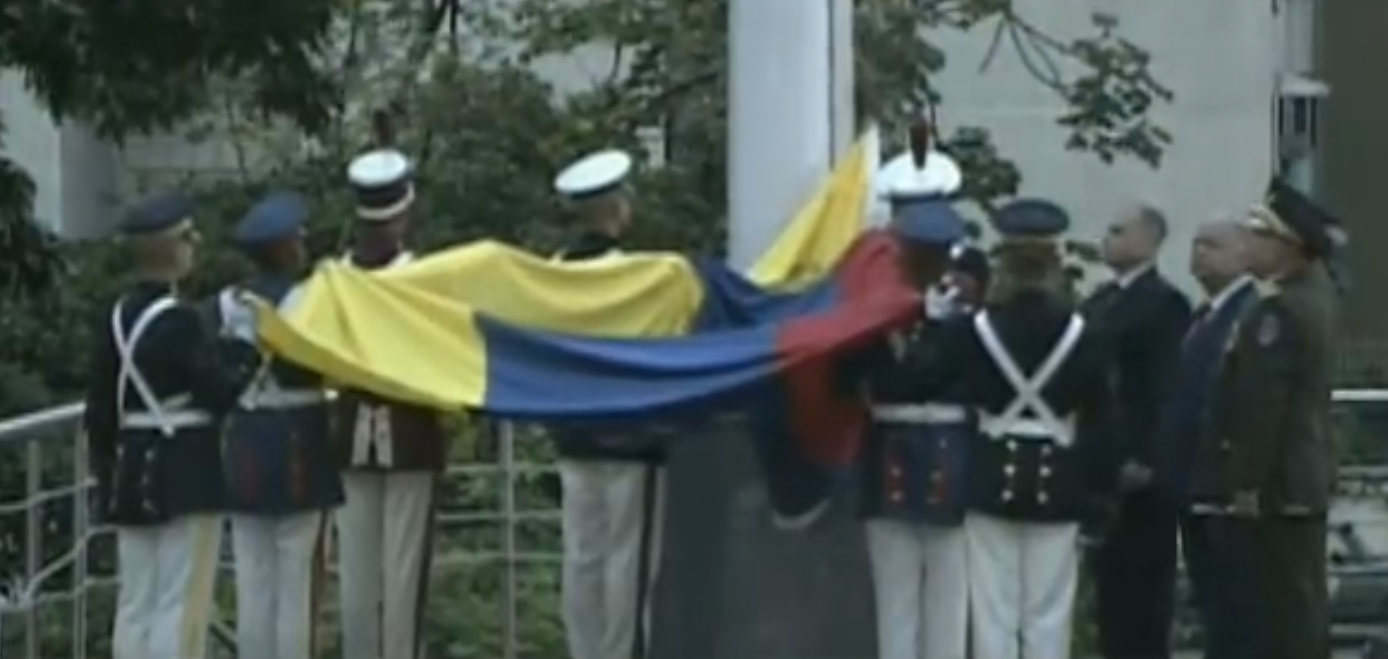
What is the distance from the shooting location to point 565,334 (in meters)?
11.9

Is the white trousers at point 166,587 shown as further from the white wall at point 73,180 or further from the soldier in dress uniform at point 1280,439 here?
the white wall at point 73,180

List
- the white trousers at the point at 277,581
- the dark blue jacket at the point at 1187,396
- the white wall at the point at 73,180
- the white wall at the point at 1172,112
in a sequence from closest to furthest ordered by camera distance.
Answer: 1. the white trousers at the point at 277,581
2. the dark blue jacket at the point at 1187,396
3. the white wall at the point at 73,180
4. the white wall at the point at 1172,112

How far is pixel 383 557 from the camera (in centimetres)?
1224

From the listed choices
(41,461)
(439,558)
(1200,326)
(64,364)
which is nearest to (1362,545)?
(1200,326)

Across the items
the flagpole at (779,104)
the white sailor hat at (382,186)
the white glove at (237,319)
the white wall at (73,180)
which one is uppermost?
the white wall at (73,180)

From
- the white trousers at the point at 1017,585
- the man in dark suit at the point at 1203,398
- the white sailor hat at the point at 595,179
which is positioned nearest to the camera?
the white trousers at the point at 1017,585

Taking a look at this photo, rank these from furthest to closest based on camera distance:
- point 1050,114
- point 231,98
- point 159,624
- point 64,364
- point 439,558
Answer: point 1050,114 < point 64,364 < point 231,98 < point 439,558 < point 159,624

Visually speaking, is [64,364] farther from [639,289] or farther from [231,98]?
[639,289]

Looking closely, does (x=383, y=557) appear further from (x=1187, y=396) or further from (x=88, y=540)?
(x=1187, y=396)

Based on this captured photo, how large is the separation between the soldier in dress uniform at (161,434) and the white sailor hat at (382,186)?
26.5 inches

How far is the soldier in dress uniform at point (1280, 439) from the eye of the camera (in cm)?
1195

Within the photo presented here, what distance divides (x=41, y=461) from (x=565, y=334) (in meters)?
2.62

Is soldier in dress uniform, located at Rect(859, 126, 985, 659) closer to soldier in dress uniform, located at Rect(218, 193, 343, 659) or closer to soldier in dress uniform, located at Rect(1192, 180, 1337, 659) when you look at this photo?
soldier in dress uniform, located at Rect(1192, 180, 1337, 659)

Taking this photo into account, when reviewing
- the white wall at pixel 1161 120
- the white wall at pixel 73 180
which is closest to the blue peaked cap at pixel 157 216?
the white wall at pixel 1161 120
